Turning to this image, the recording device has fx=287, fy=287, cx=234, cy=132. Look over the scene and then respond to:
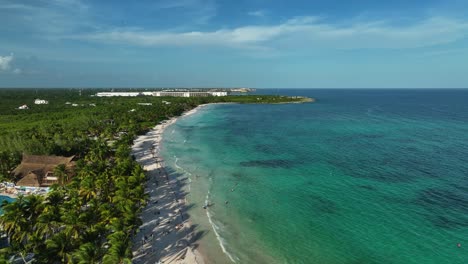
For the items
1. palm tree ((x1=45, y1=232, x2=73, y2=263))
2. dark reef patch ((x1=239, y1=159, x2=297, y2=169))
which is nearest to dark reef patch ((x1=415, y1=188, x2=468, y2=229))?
dark reef patch ((x1=239, y1=159, x2=297, y2=169))

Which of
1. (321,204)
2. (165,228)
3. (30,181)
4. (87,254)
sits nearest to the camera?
(87,254)

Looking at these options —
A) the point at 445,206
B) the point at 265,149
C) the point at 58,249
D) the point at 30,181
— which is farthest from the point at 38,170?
the point at 445,206

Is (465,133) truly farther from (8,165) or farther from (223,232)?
(8,165)

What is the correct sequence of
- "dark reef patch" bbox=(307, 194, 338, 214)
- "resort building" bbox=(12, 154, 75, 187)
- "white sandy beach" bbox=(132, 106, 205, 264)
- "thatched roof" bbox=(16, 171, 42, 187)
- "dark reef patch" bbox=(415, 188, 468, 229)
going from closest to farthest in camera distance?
"white sandy beach" bbox=(132, 106, 205, 264)
"dark reef patch" bbox=(415, 188, 468, 229)
"dark reef patch" bbox=(307, 194, 338, 214)
"thatched roof" bbox=(16, 171, 42, 187)
"resort building" bbox=(12, 154, 75, 187)

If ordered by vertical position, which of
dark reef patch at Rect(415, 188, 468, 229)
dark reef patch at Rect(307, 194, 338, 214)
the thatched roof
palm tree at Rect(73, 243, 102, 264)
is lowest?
dark reef patch at Rect(307, 194, 338, 214)

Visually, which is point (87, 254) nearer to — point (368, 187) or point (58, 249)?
point (58, 249)

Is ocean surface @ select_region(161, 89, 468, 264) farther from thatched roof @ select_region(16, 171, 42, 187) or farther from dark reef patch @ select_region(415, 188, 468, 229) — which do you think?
thatched roof @ select_region(16, 171, 42, 187)

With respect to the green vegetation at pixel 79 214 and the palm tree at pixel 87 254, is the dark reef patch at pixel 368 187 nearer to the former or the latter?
the green vegetation at pixel 79 214
